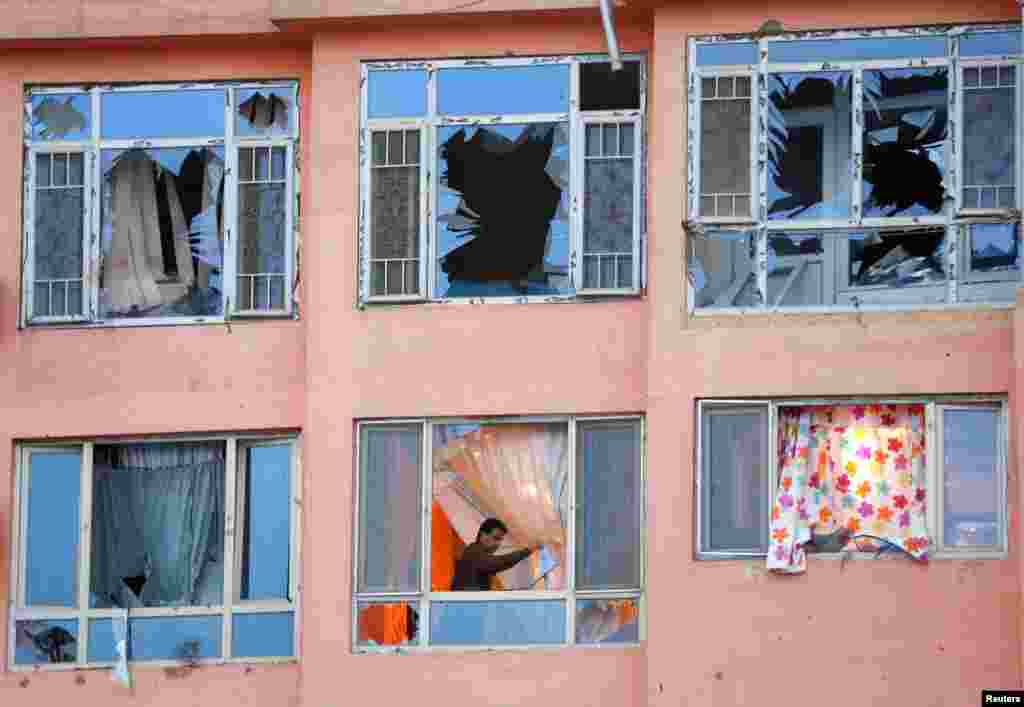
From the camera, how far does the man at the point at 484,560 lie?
23.8m

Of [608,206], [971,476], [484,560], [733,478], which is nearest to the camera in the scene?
[971,476]

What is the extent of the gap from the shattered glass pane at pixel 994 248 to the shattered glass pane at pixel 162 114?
22.1 ft

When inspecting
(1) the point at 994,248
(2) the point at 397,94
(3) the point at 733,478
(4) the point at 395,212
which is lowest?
(3) the point at 733,478

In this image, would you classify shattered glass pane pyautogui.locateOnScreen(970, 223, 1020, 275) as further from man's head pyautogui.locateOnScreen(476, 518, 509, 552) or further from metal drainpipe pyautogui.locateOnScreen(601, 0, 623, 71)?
man's head pyautogui.locateOnScreen(476, 518, 509, 552)

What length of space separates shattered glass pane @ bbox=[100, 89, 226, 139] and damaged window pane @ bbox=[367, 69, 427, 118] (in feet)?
4.89

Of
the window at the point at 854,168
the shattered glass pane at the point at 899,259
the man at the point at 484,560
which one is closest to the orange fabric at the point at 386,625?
the man at the point at 484,560

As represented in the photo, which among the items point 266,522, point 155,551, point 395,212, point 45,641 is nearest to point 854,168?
point 395,212

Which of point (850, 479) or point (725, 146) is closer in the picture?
point (850, 479)

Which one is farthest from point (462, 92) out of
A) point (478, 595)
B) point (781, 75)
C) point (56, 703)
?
point (56, 703)

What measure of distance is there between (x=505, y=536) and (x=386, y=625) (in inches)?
49.2

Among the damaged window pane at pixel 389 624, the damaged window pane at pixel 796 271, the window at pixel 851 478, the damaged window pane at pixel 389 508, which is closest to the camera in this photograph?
the window at pixel 851 478

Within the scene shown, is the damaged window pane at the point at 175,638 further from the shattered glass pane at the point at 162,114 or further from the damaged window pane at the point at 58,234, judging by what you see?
the shattered glass pane at the point at 162,114

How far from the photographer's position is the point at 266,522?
968 inches

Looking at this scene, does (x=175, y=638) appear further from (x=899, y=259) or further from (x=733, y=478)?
(x=899, y=259)
